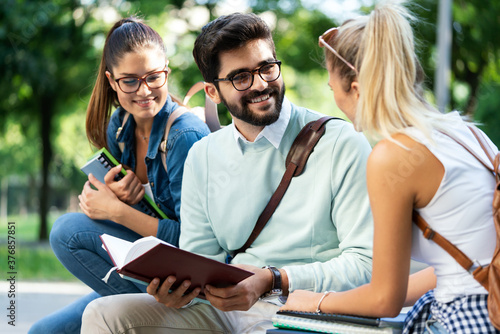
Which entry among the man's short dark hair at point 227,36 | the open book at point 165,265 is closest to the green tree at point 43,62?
the man's short dark hair at point 227,36

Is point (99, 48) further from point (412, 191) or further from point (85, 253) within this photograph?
point (412, 191)

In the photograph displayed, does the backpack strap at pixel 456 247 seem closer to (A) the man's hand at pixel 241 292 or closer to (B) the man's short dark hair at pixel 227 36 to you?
(A) the man's hand at pixel 241 292

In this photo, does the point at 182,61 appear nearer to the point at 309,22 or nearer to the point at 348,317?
the point at 309,22

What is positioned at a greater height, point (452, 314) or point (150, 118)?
point (150, 118)

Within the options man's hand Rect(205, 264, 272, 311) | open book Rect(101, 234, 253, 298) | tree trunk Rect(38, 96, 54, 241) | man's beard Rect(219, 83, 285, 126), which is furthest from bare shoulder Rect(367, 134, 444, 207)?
tree trunk Rect(38, 96, 54, 241)

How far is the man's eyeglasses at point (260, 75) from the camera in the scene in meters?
2.81

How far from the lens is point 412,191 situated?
1.86 meters

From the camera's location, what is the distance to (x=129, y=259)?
2150mm

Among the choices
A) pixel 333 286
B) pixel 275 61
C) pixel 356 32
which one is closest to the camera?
pixel 356 32

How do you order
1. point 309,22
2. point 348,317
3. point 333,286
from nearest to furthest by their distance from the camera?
point 348,317
point 333,286
point 309,22

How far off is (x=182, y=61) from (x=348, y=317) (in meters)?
11.7

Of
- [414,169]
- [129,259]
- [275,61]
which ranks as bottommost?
[129,259]

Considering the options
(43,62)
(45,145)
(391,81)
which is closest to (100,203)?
(391,81)

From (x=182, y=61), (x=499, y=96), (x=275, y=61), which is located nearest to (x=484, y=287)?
(x=275, y=61)
